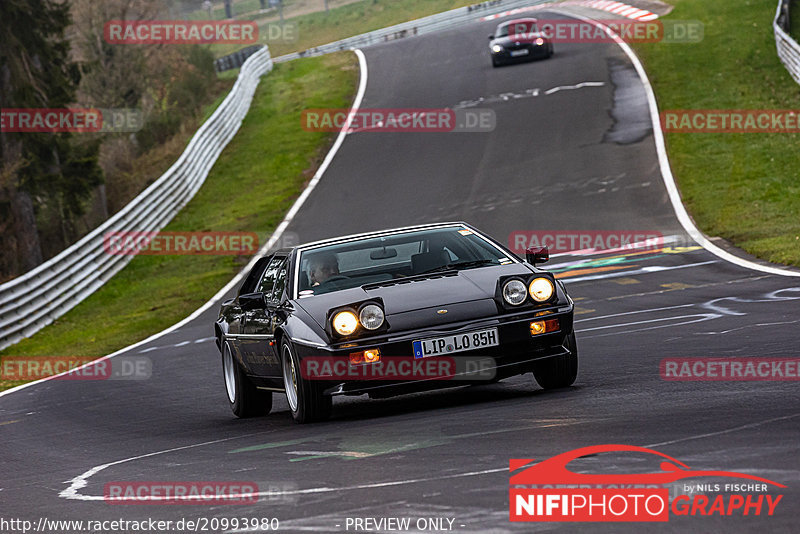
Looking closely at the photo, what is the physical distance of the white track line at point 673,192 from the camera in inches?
617

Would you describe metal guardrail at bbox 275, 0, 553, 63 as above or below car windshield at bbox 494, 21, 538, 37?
above

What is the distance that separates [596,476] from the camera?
5.01m

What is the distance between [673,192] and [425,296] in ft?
52.8

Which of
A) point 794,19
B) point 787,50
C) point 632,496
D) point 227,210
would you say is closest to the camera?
point 632,496

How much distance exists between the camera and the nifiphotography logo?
14.4 feet

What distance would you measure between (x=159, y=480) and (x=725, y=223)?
15066 mm

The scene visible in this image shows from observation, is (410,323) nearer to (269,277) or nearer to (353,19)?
(269,277)

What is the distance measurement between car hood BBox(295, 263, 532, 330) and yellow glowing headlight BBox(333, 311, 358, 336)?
0.12m

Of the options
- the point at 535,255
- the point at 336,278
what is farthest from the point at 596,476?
the point at 535,255

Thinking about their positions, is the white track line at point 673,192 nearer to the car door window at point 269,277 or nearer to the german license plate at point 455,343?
the car door window at point 269,277
